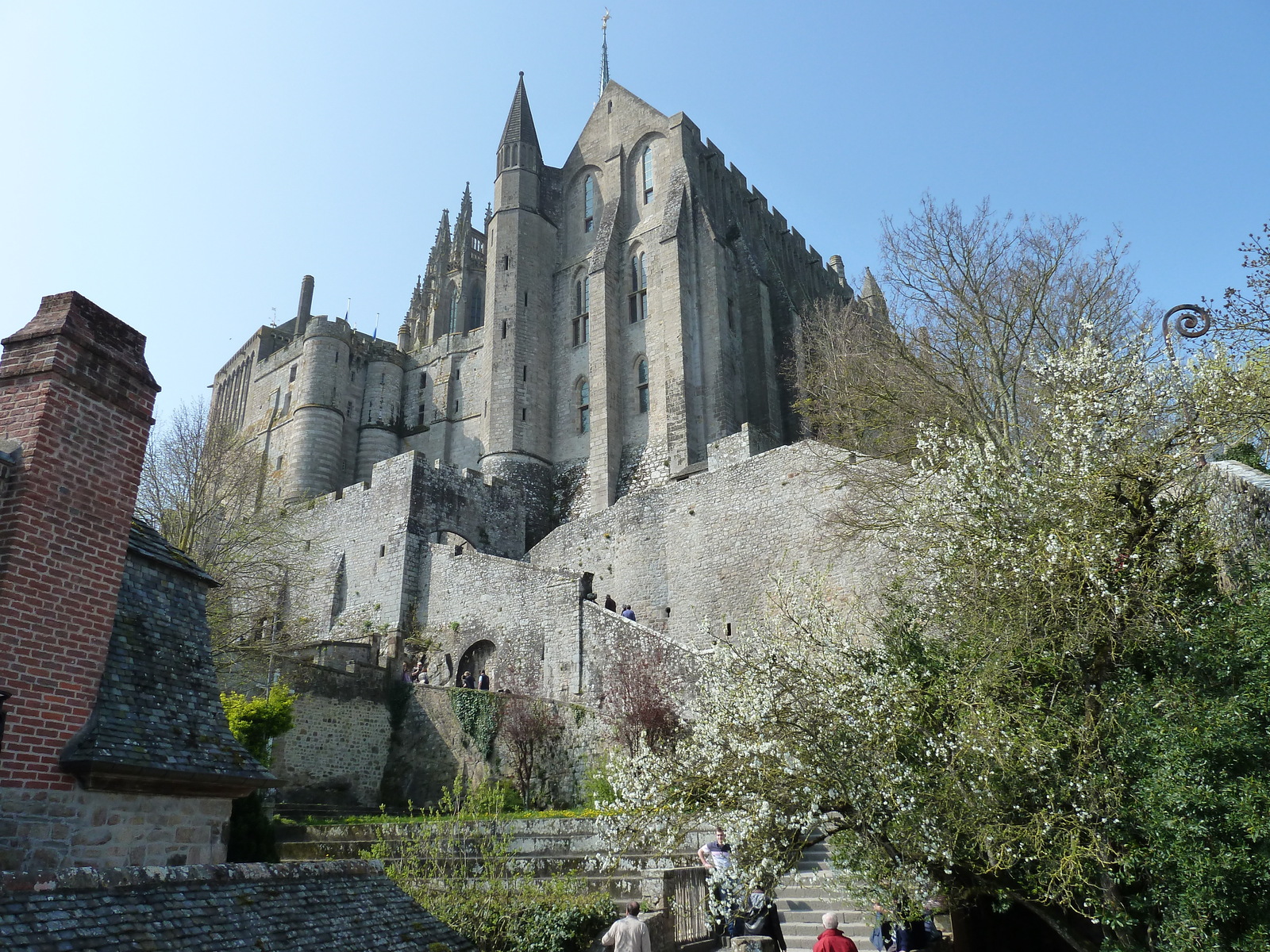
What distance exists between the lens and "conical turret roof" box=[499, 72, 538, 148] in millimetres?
40875

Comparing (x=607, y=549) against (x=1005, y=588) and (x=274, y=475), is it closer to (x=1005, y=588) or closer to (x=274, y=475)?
(x=1005, y=588)

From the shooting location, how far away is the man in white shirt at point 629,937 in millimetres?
9469

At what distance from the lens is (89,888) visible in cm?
546

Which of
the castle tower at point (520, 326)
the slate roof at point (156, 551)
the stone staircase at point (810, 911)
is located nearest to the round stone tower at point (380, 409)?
the castle tower at point (520, 326)

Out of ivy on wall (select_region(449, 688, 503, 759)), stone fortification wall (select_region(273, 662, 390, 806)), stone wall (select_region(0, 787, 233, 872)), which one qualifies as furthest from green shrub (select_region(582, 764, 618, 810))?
stone wall (select_region(0, 787, 233, 872))

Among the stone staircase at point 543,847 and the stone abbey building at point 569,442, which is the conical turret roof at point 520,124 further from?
the stone staircase at point 543,847

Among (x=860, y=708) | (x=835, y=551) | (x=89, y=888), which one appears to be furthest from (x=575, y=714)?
(x=89, y=888)

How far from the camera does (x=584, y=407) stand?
36.9 m

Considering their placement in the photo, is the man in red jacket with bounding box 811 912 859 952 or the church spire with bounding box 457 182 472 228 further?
the church spire with bounding box 457 182 472 228

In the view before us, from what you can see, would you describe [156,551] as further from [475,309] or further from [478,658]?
[475,309]

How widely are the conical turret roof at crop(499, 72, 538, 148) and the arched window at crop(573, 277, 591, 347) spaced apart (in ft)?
23.3

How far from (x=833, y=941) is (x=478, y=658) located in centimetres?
1903

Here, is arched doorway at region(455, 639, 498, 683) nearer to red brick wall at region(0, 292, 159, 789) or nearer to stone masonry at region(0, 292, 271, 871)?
stone masonry at region(0, 292, 271, 871)

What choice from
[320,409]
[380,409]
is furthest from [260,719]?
[380,409]
